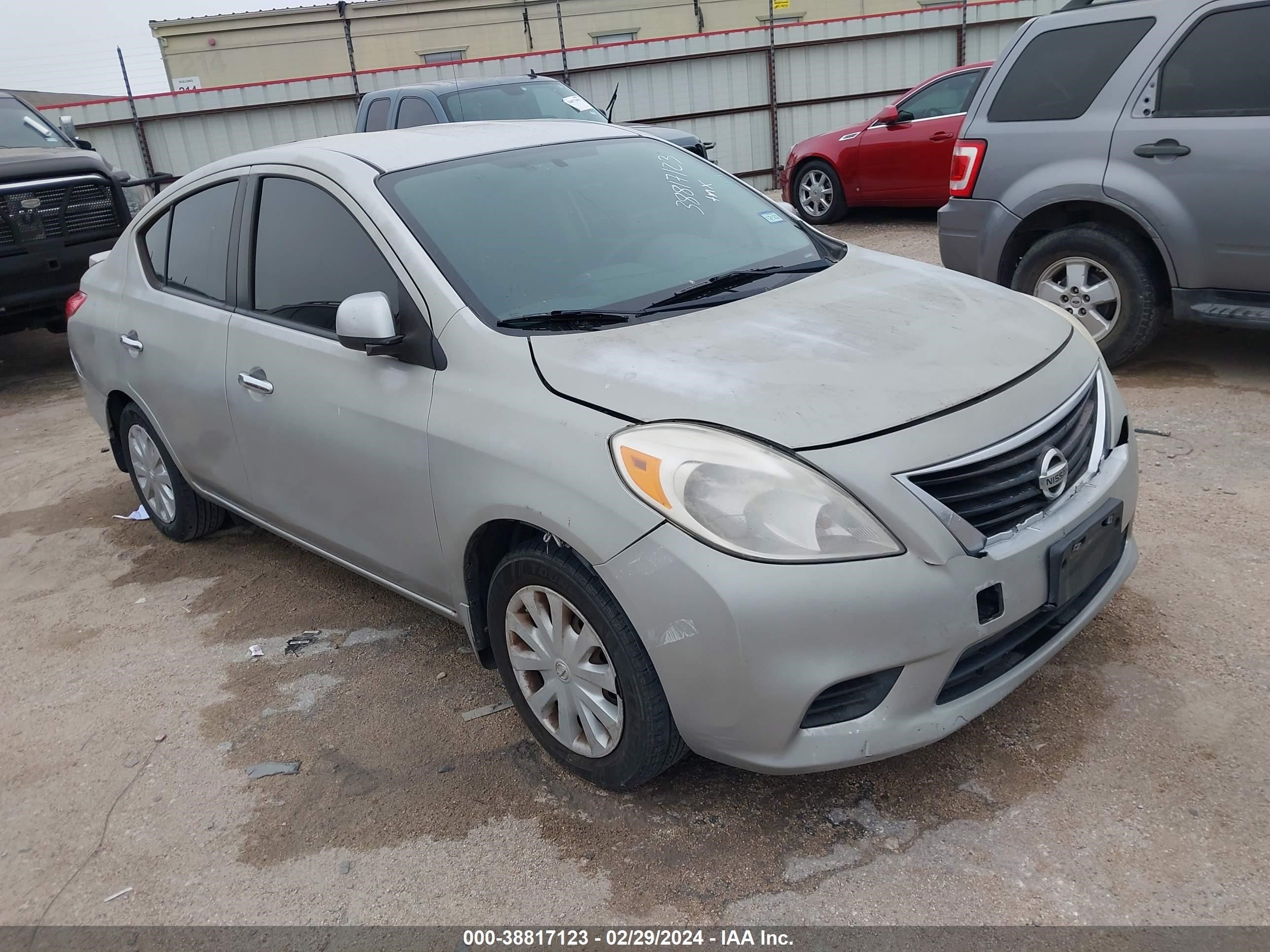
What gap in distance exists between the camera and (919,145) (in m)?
10.3

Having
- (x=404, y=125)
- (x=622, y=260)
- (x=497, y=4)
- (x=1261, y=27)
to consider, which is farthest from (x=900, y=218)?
(x=497, y=4)

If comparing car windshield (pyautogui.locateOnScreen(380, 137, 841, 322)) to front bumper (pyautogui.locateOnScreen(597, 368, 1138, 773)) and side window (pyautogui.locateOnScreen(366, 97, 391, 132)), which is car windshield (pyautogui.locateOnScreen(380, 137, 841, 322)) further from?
side window (pyautogui.locateOnScreen(366, 97, 391, 132))

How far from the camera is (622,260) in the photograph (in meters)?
3.24

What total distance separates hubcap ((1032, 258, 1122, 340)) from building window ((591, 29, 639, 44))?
1754 cm

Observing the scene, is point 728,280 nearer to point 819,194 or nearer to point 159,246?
Result: point 159,246

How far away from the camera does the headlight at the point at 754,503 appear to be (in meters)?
2.27

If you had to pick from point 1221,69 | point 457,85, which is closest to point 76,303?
point 1221,69

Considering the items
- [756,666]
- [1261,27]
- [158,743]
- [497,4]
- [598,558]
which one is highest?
[497,4]

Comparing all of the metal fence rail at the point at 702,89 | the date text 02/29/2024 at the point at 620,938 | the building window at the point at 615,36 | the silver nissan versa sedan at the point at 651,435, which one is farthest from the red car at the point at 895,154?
the building window at the point at 615,36

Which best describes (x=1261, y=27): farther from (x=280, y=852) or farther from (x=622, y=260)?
(x=280, y=852)

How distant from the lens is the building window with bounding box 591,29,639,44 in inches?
832

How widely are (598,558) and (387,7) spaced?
68.8 feet

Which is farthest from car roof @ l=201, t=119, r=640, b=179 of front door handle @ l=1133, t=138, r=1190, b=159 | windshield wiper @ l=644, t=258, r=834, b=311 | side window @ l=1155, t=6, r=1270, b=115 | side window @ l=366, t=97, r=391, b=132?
side window @ l=366, t=97, r=391, b=132

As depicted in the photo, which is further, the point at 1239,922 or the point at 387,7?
the point at 387,7
